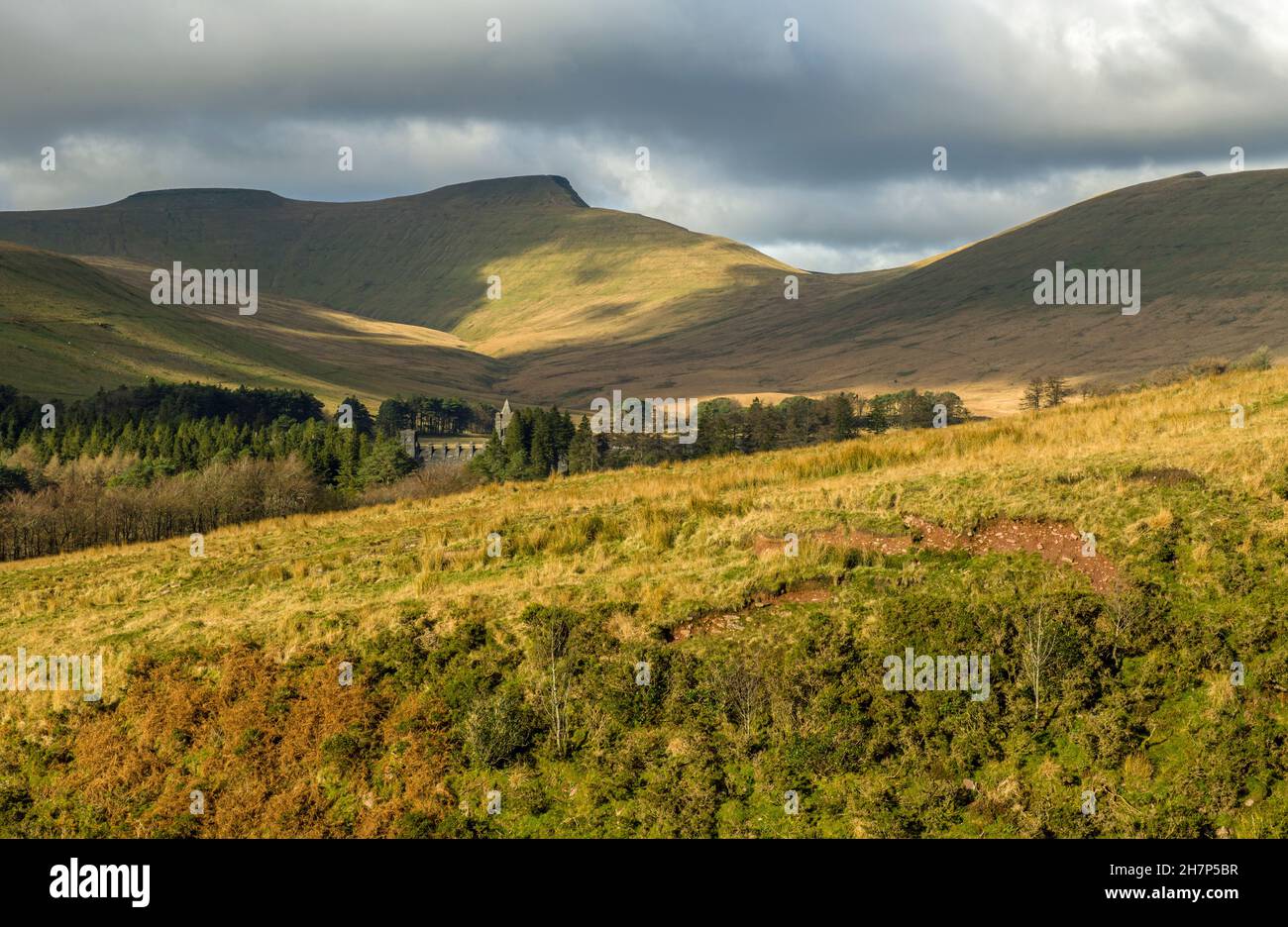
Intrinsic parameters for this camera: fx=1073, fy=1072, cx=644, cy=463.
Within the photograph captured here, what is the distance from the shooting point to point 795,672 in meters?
19.1

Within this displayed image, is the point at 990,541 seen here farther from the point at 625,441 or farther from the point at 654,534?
the point at 625,441

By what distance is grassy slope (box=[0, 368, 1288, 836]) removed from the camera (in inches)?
655

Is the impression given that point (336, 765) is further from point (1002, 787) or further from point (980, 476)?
point (980, 476)

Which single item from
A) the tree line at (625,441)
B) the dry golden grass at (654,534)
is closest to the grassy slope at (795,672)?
the dry golden grass at (654,534)

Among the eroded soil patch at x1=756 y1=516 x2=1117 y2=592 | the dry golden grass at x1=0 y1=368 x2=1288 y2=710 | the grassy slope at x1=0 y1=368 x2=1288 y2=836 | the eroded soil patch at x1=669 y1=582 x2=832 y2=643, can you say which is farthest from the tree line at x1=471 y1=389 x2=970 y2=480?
the eroded soil patch at x1=669 y1=582 x2=832 y2=643

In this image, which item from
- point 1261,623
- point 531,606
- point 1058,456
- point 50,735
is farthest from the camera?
point 1058,456

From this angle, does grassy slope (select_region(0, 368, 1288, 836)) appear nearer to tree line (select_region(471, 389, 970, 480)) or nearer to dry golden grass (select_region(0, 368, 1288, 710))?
dry golden grass (select_region(0, 368, 1288, 710))

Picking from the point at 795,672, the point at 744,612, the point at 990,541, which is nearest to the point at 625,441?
the point at 990,541

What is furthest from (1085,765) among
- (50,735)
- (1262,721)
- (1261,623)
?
(50,735)

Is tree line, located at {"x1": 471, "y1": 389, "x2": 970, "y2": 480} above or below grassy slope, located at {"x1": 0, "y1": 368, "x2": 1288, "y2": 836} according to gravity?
above

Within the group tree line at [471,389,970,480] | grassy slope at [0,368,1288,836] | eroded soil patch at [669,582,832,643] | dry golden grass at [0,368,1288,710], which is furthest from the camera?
tree line at [471,389,970,480]

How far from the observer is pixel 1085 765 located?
54.8 feet
